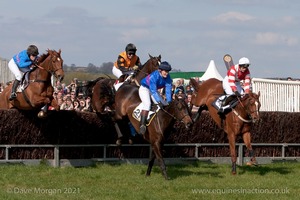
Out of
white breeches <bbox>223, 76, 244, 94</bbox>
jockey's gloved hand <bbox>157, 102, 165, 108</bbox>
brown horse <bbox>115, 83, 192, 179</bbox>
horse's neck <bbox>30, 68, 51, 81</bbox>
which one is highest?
horse's neck <bbox>30, 68, 51, 81</bbox>

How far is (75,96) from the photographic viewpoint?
1964 centimetres

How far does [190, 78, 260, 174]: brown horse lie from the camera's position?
14484 millimetres

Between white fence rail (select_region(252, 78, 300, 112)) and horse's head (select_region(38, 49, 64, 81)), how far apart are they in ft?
32.6

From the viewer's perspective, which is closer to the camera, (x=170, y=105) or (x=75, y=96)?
(x=170, y=105)

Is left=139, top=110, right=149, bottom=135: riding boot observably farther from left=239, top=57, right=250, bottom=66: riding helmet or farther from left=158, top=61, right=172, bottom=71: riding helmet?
left=239, top=57, right=250, bottom=66: riding helmet

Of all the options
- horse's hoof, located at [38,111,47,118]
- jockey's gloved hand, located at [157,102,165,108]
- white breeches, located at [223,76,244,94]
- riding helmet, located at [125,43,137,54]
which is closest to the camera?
jockey's gloved hand, located at [157,102,165,108]

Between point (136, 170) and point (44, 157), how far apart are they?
2.12m

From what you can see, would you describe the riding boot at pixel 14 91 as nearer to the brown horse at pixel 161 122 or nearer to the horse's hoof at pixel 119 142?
the horse's hoof at pixel 119 142

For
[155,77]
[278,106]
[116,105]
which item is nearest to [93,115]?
[116,105]

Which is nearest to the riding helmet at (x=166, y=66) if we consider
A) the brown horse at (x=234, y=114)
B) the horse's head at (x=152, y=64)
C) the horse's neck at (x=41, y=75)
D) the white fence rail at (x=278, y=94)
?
the brown horse at (x=234, y=114)

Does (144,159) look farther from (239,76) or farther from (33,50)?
(33,50)

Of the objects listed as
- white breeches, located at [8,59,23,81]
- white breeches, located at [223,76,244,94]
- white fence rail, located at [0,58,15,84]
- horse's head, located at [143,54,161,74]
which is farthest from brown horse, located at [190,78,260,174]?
white fence rail, located at [0,58,15,84]

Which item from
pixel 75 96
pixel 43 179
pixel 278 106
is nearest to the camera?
pixel 43 179

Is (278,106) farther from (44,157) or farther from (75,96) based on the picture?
(44,157)
